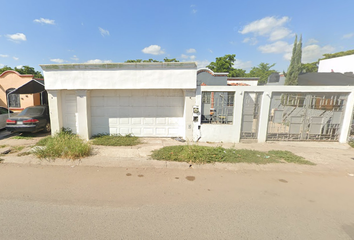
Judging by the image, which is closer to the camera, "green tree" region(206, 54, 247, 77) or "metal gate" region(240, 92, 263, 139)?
"metal gate" region(240, 92, 263, 139)

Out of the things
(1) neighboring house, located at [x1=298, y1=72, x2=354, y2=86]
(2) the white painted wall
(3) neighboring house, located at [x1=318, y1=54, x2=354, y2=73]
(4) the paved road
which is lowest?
(4) the paved road

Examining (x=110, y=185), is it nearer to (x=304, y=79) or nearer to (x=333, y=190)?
(x=333, y=190)

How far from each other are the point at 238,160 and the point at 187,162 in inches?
62.7

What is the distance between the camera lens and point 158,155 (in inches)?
215

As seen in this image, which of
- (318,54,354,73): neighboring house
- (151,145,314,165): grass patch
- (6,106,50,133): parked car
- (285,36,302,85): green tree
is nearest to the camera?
(151,145,314,165): grass patch

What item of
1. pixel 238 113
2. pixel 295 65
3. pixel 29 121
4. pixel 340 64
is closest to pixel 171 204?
pixel 238 113

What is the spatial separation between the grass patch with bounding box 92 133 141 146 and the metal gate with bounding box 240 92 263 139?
4.64 metres

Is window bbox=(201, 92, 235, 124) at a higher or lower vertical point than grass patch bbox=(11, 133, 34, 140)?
higher

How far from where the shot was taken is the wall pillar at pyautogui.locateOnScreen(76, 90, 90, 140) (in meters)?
7.16

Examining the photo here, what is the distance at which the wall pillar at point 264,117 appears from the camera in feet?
23.0

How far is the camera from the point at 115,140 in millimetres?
7039

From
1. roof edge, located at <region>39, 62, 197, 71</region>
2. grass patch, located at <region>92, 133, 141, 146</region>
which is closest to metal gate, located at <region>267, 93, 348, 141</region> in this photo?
roof edge, located at <region>39, 62, 197, 71</region>

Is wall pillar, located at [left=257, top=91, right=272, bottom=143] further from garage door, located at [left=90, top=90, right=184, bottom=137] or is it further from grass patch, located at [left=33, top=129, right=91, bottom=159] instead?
grass patch, located at [left=33, top=129, right=91, bottom=159]

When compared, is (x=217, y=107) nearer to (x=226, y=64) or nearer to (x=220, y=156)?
(x=220, y=156)
